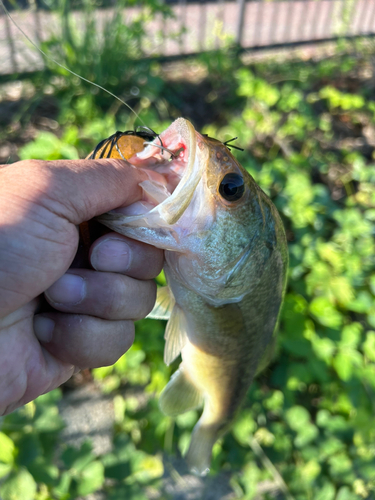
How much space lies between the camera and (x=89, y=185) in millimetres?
1049

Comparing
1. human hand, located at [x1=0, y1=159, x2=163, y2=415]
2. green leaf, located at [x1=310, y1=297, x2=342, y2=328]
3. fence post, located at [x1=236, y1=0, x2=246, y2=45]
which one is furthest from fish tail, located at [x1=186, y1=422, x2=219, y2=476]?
fence post, located at [x1=236, y1=0, x2=246, y2=45]

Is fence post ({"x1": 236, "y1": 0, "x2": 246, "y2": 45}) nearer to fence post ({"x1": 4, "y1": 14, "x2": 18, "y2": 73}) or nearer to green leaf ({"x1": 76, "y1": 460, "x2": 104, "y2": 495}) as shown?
fence post ({"x1": 4, "y1": 14, "x2": 18, "y2": 73})

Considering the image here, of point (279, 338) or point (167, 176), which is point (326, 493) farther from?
point (167, 176)

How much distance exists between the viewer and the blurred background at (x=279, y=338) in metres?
2.10

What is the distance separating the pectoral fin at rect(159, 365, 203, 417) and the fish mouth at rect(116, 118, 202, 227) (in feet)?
2.88

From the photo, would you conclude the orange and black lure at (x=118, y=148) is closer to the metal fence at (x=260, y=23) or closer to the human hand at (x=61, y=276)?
the human hand at (x=61, y=276)

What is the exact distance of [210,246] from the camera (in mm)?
1187

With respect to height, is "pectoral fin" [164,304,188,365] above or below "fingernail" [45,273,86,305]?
below

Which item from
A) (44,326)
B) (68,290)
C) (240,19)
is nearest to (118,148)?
A: (68,290)

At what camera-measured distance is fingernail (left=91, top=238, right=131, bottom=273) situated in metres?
1.20

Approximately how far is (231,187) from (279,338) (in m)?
1.54

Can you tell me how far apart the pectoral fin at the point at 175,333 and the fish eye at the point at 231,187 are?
1.62 ft

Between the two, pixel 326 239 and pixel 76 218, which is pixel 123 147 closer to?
pixel 76 218

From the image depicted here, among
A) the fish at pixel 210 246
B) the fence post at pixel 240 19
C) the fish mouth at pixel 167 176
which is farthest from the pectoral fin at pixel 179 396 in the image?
the fence post at pixel 240 19
